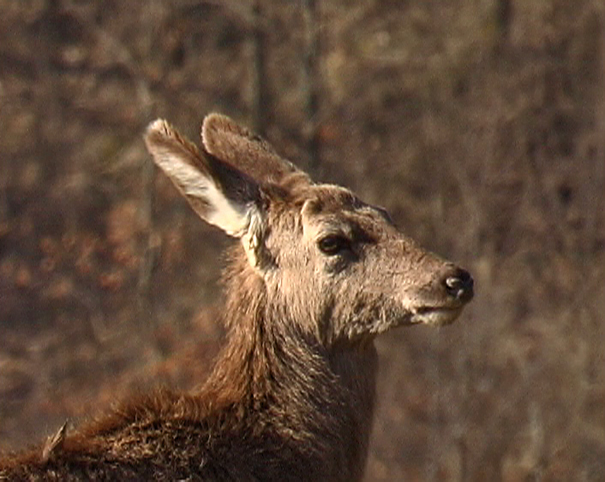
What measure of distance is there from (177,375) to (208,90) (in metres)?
6.05

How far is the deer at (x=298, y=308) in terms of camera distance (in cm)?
651

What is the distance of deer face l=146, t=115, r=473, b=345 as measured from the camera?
6.75m

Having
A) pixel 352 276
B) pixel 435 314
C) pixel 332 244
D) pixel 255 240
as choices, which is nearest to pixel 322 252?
pixel 332 244

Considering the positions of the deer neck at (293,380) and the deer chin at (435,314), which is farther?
the deer chin at (435,314)

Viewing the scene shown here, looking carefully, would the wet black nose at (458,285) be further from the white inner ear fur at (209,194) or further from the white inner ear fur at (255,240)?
the white inner ear fur at (209,194)

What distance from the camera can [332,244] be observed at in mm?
6816

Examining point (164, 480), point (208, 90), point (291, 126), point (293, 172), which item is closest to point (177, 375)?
point (291, 126)

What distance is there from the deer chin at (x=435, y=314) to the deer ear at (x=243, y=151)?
824 millimetres

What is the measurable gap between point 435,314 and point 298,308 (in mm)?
558

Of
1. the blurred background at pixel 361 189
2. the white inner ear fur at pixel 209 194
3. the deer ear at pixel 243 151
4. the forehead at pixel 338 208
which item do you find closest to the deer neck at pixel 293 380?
the white inner ear fur at pixel 209 194

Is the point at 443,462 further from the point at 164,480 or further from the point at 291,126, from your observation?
the point at 164,480

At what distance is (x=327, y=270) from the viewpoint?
6816 mm

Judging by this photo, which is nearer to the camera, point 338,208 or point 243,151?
point 338,208

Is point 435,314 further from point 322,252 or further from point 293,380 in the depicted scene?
point 293,380
